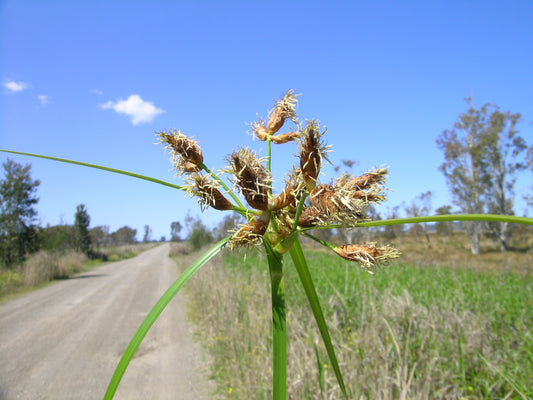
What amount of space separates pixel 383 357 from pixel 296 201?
2.81 meters

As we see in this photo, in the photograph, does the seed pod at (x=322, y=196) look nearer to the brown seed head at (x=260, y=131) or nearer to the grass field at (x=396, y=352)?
the brown seed head at (x=260, y=131)

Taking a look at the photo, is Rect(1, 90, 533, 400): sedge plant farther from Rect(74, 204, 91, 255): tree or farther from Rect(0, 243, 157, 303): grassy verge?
Rect(74, 204, 91, 255): tree

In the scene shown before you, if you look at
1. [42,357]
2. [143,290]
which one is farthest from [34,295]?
[42,357]

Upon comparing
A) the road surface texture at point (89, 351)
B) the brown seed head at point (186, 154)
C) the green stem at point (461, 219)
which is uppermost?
the brown seed head at point (186, 154)

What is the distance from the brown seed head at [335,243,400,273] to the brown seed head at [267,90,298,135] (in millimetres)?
425

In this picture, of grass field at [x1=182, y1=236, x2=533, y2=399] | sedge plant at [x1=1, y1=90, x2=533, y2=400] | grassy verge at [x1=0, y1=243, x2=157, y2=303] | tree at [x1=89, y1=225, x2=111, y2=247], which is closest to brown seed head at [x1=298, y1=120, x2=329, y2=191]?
sedge plant at [x1=1, y1=90, x2=533, y2=400]

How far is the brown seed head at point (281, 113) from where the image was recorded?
1.03 metres

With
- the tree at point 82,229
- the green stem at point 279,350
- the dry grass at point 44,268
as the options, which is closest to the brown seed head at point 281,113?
the green stem at point 279,350

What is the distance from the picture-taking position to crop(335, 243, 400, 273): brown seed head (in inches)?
30.2

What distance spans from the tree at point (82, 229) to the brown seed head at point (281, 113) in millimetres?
37538

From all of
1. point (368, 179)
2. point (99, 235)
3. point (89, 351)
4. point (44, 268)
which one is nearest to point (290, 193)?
point (368, 179)

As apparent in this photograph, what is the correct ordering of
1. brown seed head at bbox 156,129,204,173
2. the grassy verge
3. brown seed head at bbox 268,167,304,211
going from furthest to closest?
the grassy verge, brown seed head at bbox 156,129,204,173, brown seed head at bbox 268,167,304,211

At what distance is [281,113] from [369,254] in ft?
1.64

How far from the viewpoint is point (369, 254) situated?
0.78m
